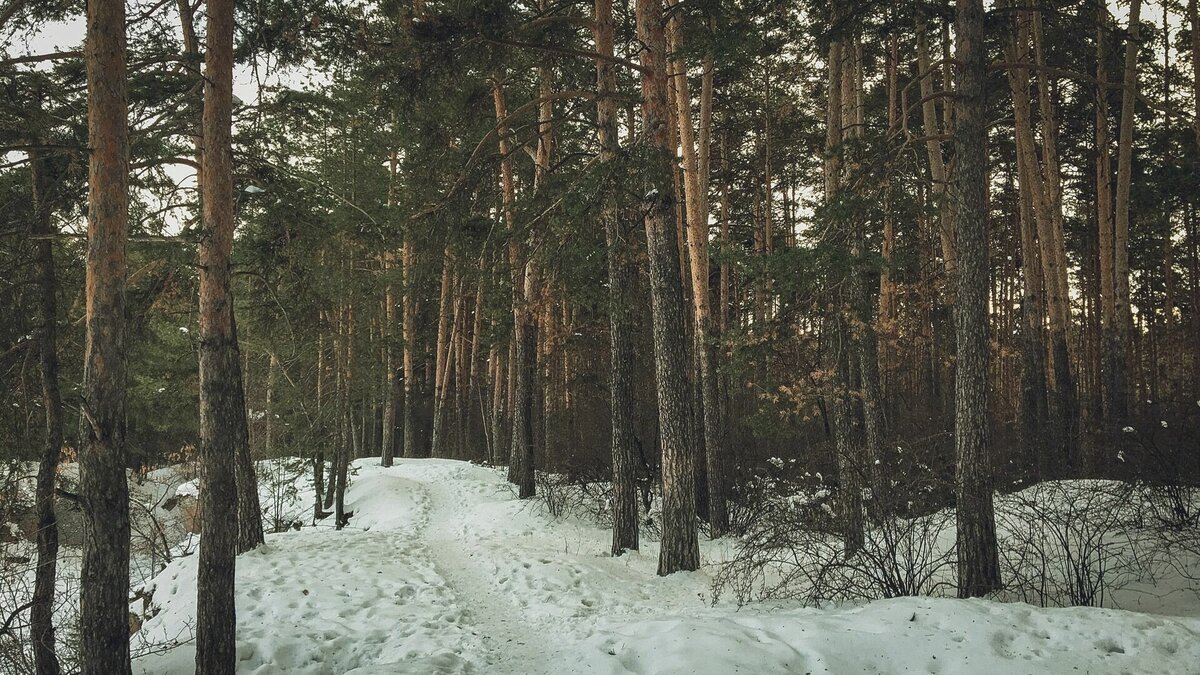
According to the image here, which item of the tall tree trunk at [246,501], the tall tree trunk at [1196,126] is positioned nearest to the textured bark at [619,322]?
the tall tree trunk at [246,501]

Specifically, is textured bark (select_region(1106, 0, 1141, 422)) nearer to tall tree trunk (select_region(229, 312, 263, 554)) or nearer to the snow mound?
the snow mound

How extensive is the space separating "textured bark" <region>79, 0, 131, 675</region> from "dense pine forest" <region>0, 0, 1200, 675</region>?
0.09 ft

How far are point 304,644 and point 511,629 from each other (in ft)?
6.20

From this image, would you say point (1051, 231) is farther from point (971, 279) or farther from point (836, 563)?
point (836, 563)

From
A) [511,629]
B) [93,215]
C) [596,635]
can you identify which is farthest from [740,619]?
[93,215]

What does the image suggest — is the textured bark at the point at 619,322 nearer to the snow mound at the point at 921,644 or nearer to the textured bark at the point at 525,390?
the textured bark at the point at 525,390

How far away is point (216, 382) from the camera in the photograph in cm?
534

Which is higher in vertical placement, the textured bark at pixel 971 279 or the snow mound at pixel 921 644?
the textured bark at pixel 971 279

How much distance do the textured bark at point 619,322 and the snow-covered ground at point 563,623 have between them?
638mm

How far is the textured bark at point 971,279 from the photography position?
5.98 metres

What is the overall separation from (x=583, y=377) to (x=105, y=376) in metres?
11.6

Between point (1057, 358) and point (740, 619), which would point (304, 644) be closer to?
point (740, 619)

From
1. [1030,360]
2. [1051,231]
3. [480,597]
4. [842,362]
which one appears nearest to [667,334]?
[842,362]

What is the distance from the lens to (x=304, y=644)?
232 inches
